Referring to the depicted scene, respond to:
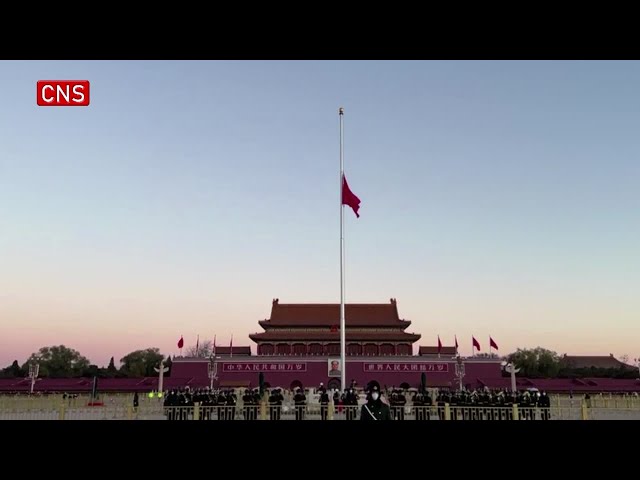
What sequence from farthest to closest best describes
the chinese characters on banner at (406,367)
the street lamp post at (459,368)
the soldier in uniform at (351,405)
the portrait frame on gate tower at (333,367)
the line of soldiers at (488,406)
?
the chinese characters on banner at (406,367), the portrait frame on gate tower at (333,367), the street lamp post at (459,368), the line of soldiers at (488,406), the soldier in uniform at (351,405)

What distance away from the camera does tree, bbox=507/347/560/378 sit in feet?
130

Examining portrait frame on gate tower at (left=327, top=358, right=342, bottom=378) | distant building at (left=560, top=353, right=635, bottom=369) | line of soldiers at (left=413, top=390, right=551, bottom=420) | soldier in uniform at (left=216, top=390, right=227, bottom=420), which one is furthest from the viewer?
distant building at (left=560, top=353, right=635, bottom=369)

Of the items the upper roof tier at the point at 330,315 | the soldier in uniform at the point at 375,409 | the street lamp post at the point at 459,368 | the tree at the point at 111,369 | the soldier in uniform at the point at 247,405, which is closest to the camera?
the soldier in uniform at the point at 375,409

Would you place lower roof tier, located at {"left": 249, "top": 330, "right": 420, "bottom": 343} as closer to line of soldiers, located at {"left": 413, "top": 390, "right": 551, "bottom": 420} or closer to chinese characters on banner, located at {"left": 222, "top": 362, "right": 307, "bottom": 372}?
chinese characters on banner, located at {"left": 222, "top": 362, "right": 307, "bottom": 372}

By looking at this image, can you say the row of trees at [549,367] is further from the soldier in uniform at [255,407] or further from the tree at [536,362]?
the soldier in uniform at [255,407]

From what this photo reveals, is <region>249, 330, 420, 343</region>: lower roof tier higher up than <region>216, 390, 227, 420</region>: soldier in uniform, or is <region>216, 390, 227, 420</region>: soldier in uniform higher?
<region>249, 330, 420, 343</region>: lower roof tier

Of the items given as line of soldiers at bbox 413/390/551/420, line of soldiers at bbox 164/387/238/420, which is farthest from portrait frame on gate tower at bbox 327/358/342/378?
line of soldiers at bbox 164/387/238/420

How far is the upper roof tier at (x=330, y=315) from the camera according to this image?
31703 millimetres

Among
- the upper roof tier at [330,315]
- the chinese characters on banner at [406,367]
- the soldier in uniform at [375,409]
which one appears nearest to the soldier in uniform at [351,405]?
the soldier in uniform at [375,409]

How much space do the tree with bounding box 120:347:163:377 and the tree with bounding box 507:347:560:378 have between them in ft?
95.4

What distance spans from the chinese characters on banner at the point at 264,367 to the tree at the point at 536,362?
20.0m
